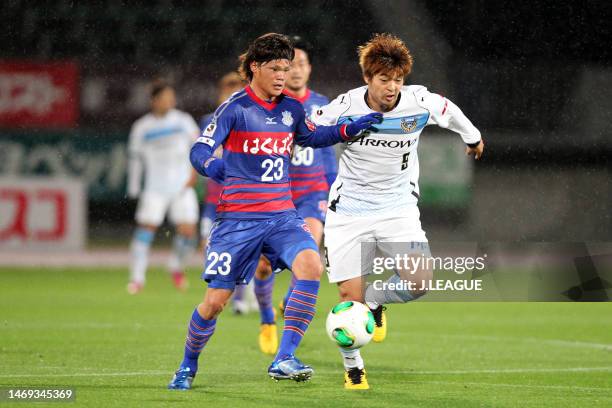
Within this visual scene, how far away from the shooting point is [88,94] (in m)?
19.8

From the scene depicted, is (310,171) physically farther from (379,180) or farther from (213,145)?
(213,145)

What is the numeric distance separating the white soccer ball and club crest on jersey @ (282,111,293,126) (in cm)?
111

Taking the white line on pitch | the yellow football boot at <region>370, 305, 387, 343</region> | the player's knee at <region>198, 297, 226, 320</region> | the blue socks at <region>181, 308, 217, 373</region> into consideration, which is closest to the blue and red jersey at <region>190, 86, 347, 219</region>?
the player's knee at <region>198, 297, 226, 320</region>

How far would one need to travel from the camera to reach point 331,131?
666cm

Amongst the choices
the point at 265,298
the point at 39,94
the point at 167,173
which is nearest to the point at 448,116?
the point at 265,298

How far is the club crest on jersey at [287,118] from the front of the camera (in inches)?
259

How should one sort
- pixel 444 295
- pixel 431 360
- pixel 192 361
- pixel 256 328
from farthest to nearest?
pixel 444 295 → pixel 256 328 → pixel 431 360 → pixel 192 361

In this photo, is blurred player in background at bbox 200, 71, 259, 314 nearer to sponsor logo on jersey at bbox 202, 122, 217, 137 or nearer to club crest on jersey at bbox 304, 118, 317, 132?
club crest on jersey at bbox 304, 118, 317, 132

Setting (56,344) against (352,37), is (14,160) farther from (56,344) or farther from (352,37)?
(56,344)

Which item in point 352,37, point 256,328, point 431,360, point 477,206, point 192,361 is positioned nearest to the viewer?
point 192,361

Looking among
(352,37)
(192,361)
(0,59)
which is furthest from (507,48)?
(192,361)

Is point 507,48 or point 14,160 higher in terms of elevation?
point 507,48

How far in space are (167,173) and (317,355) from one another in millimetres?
6131

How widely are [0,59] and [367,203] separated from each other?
46.8 ft
